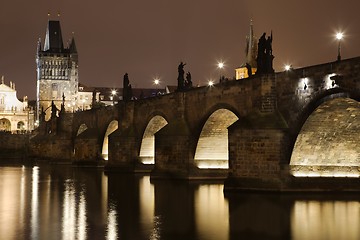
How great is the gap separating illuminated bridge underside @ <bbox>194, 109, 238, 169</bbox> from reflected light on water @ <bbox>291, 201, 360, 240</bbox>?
42.3 feet

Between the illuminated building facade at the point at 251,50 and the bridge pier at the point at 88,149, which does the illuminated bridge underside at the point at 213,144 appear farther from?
the illuminated building facade at the point at 251,50

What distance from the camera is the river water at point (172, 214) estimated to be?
1588cm

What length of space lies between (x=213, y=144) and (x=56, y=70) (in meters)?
98.8

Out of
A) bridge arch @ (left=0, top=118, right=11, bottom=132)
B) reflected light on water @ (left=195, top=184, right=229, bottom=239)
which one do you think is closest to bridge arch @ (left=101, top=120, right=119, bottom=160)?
reflected light on water @ (left=195, top=184, right=229, bottom=239)

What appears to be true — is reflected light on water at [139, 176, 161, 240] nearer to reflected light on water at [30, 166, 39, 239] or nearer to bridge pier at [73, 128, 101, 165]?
reflected light on water at [30, 166, 39, 239]

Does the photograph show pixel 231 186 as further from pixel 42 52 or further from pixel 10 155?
pixel 42 52

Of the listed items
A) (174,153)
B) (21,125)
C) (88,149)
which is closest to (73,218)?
(174,153)

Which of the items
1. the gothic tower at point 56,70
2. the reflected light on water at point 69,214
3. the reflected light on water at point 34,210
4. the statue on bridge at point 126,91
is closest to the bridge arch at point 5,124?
the gothic tower at point 56,70

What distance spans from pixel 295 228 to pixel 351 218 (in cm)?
264

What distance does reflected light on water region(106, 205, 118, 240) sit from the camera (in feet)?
50.2

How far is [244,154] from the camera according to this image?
2638 centimetres

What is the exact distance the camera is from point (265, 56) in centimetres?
2759

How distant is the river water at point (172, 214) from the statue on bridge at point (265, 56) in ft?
20.5

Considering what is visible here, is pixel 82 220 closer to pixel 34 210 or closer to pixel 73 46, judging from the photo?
pixel 34 210
